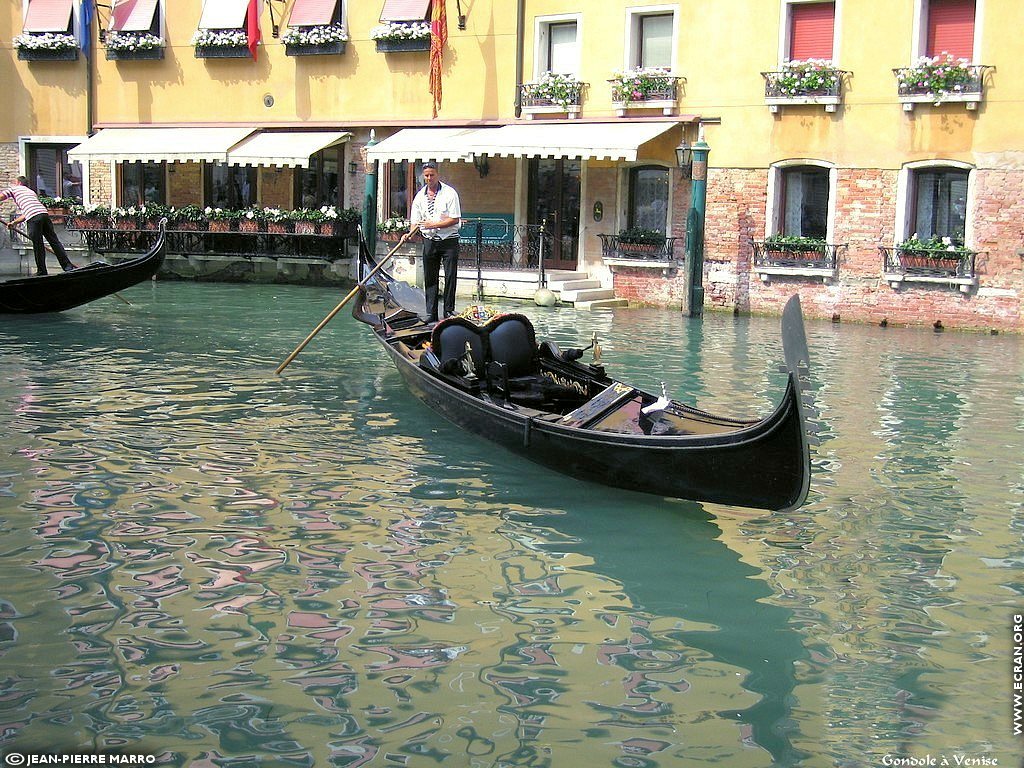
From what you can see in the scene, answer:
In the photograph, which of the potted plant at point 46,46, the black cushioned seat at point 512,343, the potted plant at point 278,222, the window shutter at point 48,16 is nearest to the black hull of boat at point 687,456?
the black cushioned seat at point 512,343

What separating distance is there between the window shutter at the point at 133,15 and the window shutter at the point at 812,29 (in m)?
8.08

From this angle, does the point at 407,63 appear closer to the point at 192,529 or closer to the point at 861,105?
the point at 861,105

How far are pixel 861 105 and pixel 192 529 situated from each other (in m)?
9.40

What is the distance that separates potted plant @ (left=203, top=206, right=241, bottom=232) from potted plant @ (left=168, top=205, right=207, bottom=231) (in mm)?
102

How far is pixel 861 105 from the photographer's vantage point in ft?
40.0

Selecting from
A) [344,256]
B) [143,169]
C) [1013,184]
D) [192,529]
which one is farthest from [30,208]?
[1013,184]

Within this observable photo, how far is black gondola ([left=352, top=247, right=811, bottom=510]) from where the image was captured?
4250 millimetres

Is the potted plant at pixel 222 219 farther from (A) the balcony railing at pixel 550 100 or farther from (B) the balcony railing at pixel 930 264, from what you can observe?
(B) the balcony railing at pixel 930 264

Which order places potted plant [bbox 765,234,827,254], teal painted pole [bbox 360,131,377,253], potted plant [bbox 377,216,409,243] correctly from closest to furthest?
potted plant [bbox 765,234,827,254], teal painted pole [bbox 360,131,377,253], potted plant [bbox 377,216,409,243]

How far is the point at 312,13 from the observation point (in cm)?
1515

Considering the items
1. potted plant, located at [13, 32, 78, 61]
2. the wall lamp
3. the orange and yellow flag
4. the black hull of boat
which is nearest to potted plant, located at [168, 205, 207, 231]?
potted plant, located at [13, 32, 78, 61]

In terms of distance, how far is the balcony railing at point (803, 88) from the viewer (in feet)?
40.0

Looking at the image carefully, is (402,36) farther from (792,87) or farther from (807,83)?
(807,83)

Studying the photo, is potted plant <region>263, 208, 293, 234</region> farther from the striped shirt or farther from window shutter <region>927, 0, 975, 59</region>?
window shutter <region>927, 0, 975, 59</region>
